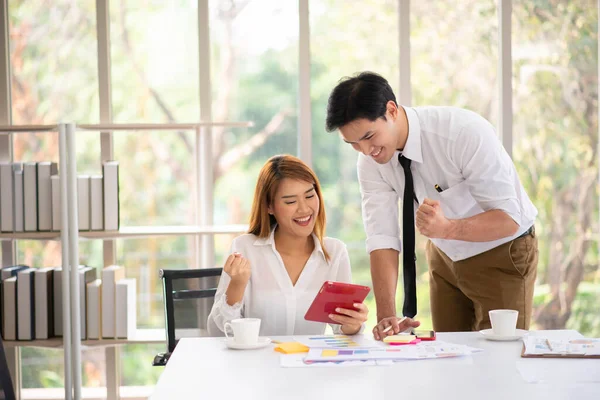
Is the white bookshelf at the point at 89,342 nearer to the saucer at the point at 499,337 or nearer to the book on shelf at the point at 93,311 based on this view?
the book on shelf at the point at 93,311

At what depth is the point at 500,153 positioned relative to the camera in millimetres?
2463

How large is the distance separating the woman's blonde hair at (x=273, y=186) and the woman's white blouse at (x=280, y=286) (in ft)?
0.14

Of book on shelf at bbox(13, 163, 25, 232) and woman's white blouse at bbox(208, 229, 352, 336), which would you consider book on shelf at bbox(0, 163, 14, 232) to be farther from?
woman's white blouse at bbox(208, 229, 352, 336)

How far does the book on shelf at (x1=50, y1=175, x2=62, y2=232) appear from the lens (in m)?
3.28

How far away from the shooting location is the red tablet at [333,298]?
2.05 metres

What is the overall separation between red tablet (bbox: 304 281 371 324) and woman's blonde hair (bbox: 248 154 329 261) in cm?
39

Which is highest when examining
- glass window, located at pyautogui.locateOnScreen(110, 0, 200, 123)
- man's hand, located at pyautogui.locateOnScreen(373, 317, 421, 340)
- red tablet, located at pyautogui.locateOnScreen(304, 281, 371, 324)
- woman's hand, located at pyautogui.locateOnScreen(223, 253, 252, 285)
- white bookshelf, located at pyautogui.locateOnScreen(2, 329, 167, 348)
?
glass window, located at pyautogui.locateOnScreen(110, 0, 200, 123)

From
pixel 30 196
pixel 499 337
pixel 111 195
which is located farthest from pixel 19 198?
pixel 499 337

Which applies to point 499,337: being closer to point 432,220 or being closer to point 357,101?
point 432,220

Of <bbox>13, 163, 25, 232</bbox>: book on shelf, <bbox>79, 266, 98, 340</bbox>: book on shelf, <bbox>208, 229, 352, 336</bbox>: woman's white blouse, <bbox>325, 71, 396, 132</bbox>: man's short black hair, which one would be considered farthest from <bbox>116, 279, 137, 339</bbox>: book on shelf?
<bbox>325, 71, 396, 132</bbox>: man's short black hair

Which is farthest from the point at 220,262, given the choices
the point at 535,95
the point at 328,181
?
the point at 535,95

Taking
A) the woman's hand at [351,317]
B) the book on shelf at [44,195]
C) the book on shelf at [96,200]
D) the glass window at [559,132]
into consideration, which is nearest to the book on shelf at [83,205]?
the book on shelf at [96,200]

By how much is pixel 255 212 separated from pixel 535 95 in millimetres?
1761

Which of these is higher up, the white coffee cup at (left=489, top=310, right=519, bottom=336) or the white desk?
the white coffee cup at (left=489, top=310, right=519, bottom=336)
